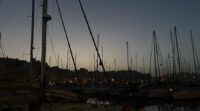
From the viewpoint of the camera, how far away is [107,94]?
5156 centimetres

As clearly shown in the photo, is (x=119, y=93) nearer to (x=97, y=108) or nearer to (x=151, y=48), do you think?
(x=151, y=48)

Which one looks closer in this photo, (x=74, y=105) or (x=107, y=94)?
(x=74, y=105)

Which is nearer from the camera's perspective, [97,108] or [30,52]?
[97,108]

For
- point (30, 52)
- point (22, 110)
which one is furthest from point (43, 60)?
point (30, 52)

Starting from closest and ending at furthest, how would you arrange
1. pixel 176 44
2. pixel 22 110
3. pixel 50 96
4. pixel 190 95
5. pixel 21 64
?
pixel 22 110, pixel 50 96, pixel 190 95, pixel 176 44, pixel 21 64

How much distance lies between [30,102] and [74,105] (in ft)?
8.43

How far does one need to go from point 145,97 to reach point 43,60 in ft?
108

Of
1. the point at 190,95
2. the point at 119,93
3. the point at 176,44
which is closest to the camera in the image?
the point at 190,95

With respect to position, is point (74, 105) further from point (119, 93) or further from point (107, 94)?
point (107, 94)

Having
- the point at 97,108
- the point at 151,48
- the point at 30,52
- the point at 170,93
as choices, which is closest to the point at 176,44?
the point at 151,48

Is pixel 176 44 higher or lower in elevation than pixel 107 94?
higher

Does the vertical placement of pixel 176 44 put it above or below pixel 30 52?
above

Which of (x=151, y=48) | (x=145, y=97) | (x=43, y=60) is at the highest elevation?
(x=151, y=48)

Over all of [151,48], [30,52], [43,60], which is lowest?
[43,60]
